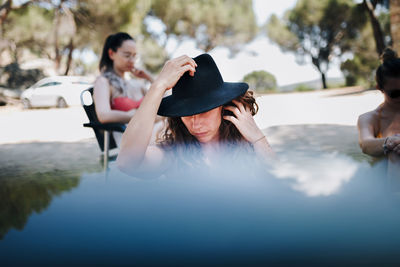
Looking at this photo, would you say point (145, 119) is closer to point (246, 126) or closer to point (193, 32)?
point (246, 126)

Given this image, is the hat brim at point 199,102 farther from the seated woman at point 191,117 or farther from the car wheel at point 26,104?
the car wheel at point 26,104

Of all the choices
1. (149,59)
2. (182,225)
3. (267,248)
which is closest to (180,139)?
(182,225)

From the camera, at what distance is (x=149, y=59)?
3506 cm

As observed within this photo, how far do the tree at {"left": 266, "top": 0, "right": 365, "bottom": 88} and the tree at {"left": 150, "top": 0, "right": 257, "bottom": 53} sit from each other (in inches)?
120

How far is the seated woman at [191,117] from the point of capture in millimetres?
1027

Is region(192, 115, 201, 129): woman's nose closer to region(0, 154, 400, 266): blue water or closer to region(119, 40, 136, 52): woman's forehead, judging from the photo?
region(0, 154, 400, 266): blue water

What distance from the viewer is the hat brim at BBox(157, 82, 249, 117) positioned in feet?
3.48

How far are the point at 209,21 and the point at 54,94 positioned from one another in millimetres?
19066

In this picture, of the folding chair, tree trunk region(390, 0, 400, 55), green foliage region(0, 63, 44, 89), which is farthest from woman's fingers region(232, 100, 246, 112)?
green foliage region(0, 63, 44, 89)

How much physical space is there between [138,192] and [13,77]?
967 inches

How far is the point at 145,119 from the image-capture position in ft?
3.36

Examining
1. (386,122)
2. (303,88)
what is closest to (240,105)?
(386,122)

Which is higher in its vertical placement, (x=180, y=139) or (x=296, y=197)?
(x=180, y=139)

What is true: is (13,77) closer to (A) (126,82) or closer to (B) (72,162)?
(B) (72,162)
